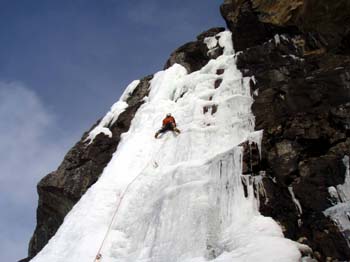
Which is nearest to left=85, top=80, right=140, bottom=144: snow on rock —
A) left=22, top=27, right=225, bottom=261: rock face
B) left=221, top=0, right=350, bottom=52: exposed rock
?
left=22, top=27, right=225, bottom=261: rock face

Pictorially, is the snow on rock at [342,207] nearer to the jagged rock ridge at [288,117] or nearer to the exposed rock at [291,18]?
the jagged rock ridge at [288,117]

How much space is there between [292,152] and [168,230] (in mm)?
3527

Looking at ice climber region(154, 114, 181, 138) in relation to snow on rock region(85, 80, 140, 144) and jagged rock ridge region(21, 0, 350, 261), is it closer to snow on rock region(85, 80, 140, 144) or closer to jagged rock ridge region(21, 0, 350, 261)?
jagged rock ridge region(21, 0, 350, 261)

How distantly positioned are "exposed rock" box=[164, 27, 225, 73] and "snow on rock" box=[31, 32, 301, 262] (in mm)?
3176

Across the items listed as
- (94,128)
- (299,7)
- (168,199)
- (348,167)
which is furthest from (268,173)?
(94,128)

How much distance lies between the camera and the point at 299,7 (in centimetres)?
1683

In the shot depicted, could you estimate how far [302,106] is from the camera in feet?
40.1

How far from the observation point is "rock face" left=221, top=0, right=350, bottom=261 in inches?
380

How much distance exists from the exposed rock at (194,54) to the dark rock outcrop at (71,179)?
366 centimetres

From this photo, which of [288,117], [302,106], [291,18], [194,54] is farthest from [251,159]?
[194,54]

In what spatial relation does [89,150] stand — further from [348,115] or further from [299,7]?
[348,115]

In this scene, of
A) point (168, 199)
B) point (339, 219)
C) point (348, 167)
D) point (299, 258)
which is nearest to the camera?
point (299, 258)

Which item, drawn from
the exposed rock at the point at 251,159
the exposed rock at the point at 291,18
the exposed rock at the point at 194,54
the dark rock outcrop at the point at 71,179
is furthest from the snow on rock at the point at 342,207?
the exposed rock at the point at 194,54

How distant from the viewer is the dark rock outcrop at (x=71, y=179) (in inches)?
680
